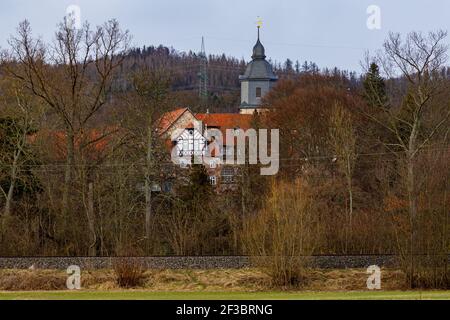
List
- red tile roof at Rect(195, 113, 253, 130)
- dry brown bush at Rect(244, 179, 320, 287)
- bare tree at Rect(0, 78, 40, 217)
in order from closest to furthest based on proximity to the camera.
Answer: dry brown bush at Rect(244, 179, 320, 287) → bare tree at Rect(0, 78, 40, 217) → red tile roof at Rect(195, 113, 253, 130)

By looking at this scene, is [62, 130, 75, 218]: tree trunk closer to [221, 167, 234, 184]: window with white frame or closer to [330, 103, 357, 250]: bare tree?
[221, 167, 234, 184]: window with white frame

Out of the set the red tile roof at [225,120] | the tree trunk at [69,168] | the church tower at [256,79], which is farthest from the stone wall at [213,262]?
the church tower at [256,79]

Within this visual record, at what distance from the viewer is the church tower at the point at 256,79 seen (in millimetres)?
129238

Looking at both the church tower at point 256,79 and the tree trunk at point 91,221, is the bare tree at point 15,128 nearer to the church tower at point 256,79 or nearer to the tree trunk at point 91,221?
the tree trunk at point 91,221

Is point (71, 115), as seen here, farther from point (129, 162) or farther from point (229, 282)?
point (229, 282)

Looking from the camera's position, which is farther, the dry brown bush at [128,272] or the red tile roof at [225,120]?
the red tile roof at [225,120]

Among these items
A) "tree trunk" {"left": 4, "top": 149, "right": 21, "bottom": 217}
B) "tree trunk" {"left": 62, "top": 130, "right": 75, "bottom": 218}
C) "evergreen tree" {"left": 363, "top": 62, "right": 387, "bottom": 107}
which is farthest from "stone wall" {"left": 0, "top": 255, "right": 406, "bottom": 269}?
"evergreen tree" {"left": 363, "top": 62, "right": 387, "bottom": 107}

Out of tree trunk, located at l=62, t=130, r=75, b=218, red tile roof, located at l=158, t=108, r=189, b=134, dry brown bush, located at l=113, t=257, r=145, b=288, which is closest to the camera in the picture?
dry brown bush, located at l=113, t=257, r=145, b=288

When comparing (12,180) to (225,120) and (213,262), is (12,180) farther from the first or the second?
(225,120)

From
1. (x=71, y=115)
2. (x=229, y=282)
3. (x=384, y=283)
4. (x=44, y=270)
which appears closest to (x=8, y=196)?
(x=71, y=115)

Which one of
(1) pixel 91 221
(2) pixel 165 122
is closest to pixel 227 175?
(2) pixel 165 122

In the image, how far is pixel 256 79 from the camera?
427ft

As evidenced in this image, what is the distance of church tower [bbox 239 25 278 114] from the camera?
129m
